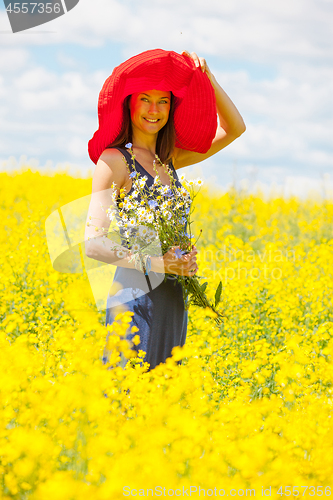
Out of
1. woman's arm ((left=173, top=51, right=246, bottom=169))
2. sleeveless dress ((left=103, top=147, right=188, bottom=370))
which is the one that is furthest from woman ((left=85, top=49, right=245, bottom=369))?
woman's arm ((left=173, top=51, right=246, bottom=169))

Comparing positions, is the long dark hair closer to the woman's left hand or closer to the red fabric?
the red fabric

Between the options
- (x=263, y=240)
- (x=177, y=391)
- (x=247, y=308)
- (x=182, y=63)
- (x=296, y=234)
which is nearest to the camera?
(x=177, y=391)

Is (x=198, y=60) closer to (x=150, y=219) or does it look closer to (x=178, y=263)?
(x=150, y=219)

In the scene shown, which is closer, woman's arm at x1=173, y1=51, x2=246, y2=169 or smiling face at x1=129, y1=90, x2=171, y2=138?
smiling face at x1=129, y1=90, x2=171, y2=138

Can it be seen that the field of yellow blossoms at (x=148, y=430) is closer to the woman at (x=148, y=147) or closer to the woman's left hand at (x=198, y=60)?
the woman at (x=148, y=147)

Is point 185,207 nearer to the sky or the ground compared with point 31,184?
nearer to the sky

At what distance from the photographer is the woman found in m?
2.47

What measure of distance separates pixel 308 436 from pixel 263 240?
6284 millimetres

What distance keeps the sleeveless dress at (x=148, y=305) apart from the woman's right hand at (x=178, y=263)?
13 cm

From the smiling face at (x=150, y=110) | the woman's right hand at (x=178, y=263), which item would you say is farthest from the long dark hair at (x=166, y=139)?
the woman's right hand at (x=178, y=263)

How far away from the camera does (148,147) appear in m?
2.75

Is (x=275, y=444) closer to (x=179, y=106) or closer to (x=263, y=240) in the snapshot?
(x=179, y=106)

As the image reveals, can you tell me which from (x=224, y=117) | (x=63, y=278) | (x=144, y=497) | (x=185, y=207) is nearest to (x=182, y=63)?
(x=224, y=117)

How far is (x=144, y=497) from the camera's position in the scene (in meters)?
1.39
